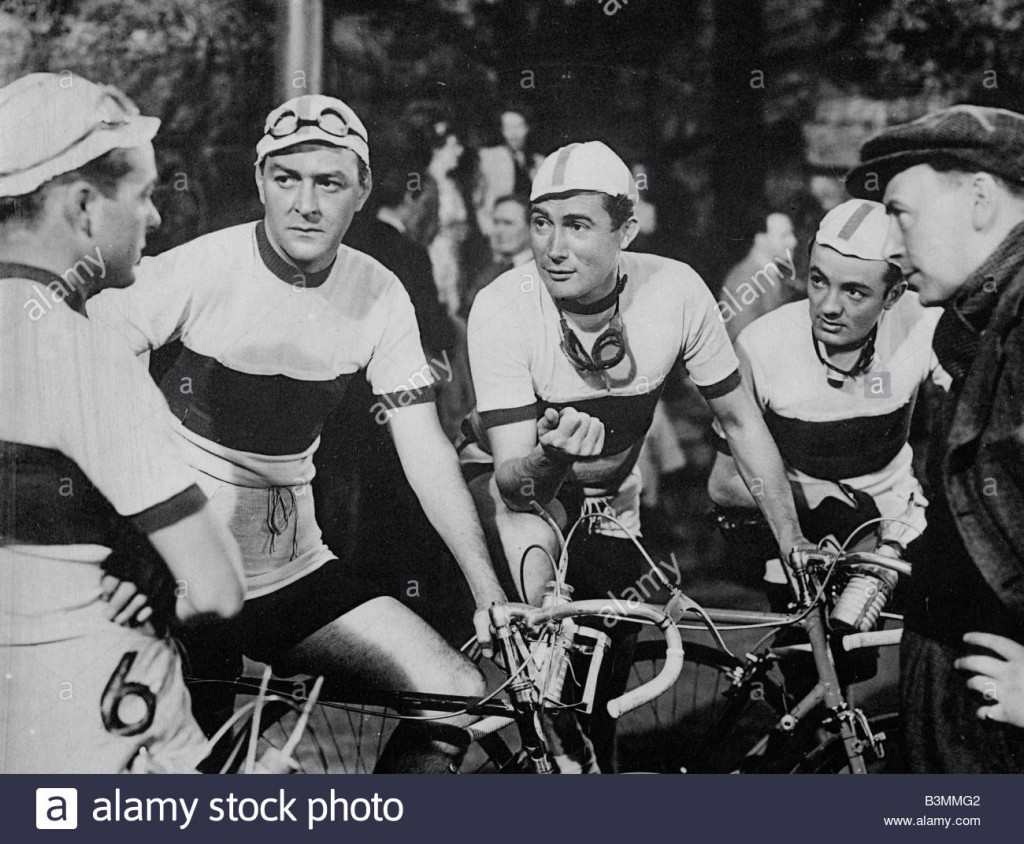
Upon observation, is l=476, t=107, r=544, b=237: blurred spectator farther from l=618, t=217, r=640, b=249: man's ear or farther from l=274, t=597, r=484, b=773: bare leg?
l=274, t=597, r=484, b=773: bare leg

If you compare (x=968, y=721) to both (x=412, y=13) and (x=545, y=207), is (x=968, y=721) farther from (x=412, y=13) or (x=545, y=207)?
(x=412, y=13)

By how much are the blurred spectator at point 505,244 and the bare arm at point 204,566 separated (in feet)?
3.96

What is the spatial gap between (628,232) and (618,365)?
49 cm

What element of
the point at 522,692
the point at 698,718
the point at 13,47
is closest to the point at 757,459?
the point at 698,718

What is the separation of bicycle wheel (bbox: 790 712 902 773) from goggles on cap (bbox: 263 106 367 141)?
275 centimetres

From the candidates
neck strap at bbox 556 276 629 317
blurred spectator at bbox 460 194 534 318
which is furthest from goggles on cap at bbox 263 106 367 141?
neck strap at bbox 556 276 629 317

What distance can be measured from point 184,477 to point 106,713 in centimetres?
89

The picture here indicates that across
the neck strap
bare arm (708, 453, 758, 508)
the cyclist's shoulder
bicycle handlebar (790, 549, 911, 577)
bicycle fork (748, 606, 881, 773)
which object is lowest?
bicycle fork (748, 606, 881, 773)

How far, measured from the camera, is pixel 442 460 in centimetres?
388

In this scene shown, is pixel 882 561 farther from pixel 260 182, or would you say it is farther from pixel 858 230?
pixel 260 182

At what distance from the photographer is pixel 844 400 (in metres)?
3.92

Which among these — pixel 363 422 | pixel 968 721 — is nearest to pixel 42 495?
pixel 363 422

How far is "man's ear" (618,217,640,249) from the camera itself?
389cm

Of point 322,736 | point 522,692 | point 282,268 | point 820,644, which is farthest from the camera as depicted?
point 282,268
